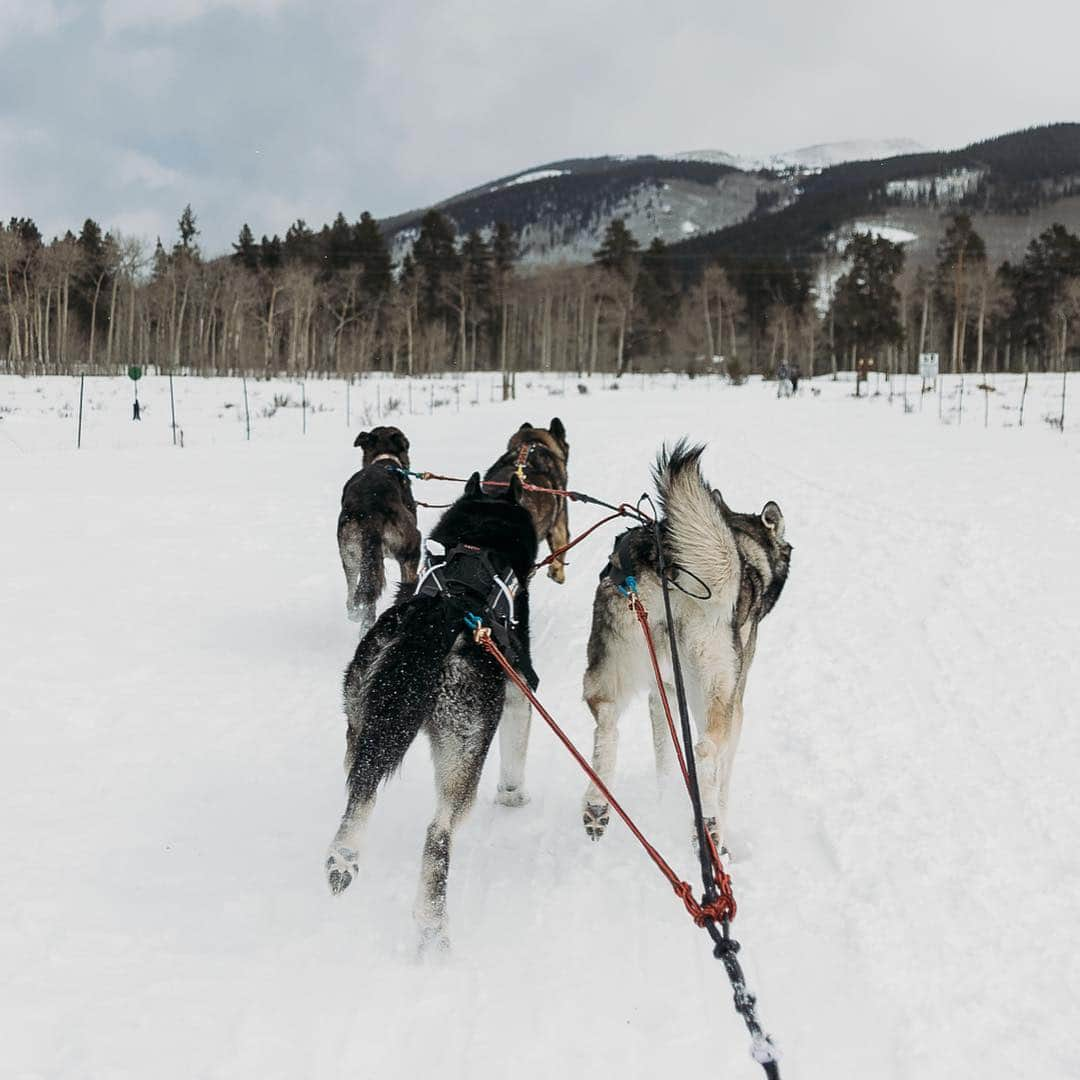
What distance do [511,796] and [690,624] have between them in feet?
3.76

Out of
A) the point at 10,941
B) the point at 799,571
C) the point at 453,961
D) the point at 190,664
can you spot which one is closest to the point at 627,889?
the point at 453,961

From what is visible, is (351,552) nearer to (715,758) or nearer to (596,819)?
(596,819)

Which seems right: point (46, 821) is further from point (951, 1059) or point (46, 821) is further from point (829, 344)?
point (829, 344)

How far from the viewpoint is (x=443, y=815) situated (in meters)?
2.67

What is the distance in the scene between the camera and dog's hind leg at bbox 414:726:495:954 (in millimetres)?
2611

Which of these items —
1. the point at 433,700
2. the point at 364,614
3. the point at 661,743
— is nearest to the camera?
the point at 433,700

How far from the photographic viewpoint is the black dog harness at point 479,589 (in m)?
3.03

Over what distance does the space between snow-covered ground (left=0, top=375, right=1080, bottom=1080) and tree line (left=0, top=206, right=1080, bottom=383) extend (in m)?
39.2

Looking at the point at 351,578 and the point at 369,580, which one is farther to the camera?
the point at 351,578

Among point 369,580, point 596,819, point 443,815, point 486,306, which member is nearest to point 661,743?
point 596,819

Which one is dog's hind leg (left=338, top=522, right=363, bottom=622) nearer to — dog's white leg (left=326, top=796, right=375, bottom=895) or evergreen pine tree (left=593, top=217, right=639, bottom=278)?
dog's white leg (left=326, top=796, right=375, bottom=895)

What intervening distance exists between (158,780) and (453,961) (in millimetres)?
1929

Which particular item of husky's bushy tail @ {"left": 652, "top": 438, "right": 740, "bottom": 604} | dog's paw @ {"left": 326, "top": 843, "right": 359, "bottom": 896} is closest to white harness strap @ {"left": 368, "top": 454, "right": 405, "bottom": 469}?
husky's bushy tail @ {"left": 652, "top": 438, "right": 740, "bottom": 604}

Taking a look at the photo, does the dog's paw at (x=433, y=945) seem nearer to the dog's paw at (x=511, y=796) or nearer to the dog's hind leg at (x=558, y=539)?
the dog's paw at (x=511, y=796)
